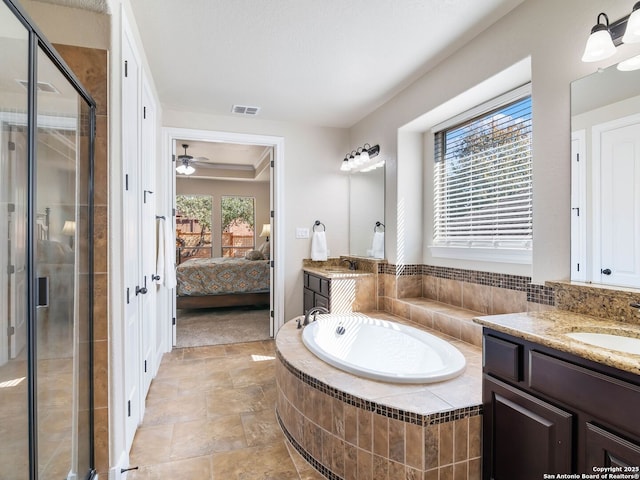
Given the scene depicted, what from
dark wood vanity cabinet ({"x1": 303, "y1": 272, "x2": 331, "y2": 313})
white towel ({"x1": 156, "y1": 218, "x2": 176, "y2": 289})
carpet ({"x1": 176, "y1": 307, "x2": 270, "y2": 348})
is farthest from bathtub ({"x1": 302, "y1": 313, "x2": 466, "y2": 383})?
carpet ({"x1": 176, "y1": 307, "x2": 270, "y2": 348})

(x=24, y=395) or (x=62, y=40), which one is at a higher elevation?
(x=62, y=40)

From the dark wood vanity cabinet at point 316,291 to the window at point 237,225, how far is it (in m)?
4.65

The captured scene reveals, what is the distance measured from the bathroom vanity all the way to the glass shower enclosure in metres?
1.75

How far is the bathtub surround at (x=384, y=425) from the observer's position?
1539 millimetres

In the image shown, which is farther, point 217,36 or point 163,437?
point 217,36

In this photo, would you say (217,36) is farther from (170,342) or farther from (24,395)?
(170,342)

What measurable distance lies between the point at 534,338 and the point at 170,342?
353 centimetres

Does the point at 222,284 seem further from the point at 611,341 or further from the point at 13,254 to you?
the point at 611,341

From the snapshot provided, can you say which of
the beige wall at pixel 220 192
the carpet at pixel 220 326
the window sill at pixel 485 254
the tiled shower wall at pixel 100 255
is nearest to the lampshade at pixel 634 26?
the window sill at pixel 485 254

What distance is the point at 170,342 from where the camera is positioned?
3797 mm

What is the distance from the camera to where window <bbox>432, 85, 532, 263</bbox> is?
97.6 inches

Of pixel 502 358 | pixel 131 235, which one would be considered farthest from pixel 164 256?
pixel 502 358

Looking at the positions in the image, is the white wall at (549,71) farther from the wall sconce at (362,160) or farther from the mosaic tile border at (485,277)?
the wall sconce at (362,160)

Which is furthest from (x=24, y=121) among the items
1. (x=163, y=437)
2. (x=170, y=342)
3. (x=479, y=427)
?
(x=170, y=342)
